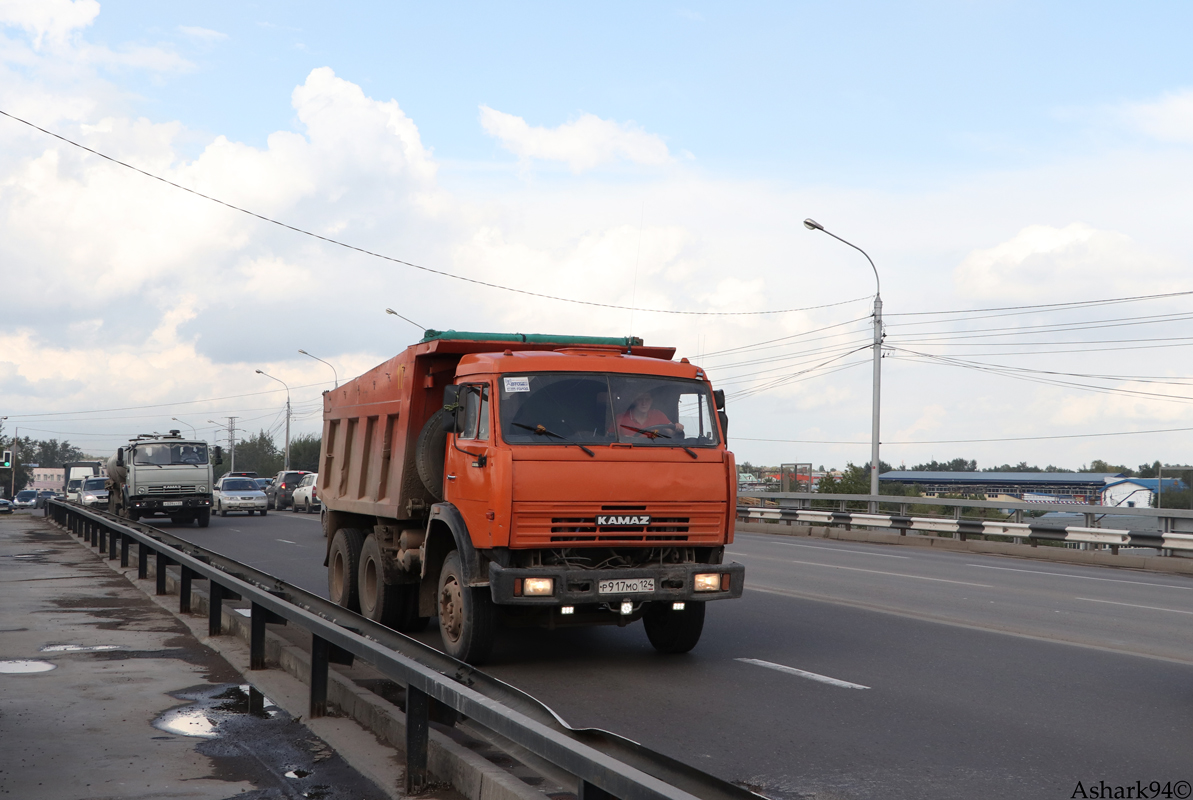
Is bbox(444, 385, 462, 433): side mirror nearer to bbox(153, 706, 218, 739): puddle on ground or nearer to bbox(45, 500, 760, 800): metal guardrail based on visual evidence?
bbox(45, 500, 760, 800): metal guardrail

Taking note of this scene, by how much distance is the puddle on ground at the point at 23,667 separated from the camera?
8.30 m

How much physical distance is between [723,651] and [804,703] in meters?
2.22

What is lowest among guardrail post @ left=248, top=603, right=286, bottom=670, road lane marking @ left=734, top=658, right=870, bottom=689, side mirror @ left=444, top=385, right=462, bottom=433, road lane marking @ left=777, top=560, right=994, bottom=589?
road lane marking @ left=777, top=560, right=994, bottom=589

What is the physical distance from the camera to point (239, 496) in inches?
1635

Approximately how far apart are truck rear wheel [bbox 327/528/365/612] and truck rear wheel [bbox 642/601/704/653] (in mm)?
3486

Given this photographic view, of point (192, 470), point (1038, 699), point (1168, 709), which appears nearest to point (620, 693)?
point (1038, 699)

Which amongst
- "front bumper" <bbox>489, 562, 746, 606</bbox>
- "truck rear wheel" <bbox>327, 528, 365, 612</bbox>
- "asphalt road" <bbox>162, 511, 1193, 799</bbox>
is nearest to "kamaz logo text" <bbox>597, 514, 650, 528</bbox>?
"front bumper" <bbox>489, 562, 746, 606</bbox>

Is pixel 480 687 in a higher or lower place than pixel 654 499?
lower

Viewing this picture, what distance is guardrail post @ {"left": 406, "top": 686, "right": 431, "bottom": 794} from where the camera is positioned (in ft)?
16.9

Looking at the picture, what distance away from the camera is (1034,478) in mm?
106438

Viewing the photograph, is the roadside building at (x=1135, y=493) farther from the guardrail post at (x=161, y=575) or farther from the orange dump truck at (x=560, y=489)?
the guardrail post at (x=161, y=575)

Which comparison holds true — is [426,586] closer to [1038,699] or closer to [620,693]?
[620,693]

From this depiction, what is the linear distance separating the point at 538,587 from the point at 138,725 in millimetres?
Result: 2736

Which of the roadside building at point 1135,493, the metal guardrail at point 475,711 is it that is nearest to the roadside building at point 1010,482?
the roadside building at point 1135,493
